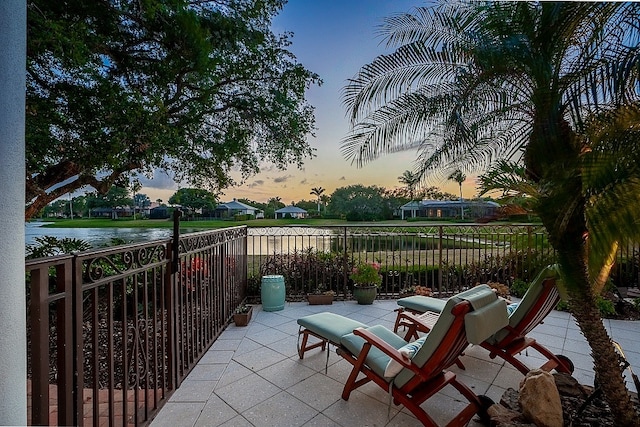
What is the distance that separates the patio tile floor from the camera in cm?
223

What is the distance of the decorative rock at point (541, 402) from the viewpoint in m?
1.90

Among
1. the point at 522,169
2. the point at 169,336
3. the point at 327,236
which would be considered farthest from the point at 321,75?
the point at 169,336

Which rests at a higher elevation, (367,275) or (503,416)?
(367,275)

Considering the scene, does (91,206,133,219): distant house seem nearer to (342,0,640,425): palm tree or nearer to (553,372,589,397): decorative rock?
(342,0,640,425): palm tree

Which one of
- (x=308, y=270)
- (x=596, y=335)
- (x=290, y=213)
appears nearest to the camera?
(x=596, y=335)

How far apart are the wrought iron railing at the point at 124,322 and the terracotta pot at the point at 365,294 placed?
2.04m

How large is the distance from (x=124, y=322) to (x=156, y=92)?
4.44 meters

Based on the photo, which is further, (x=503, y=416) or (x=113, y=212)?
(x=113, y=212)

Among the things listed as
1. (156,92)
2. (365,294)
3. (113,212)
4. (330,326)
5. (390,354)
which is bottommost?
(365,294)

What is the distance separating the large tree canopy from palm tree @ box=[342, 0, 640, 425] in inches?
137

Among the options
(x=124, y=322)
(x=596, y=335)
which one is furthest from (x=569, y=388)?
(x=124, y=322)

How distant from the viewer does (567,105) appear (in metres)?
1.90

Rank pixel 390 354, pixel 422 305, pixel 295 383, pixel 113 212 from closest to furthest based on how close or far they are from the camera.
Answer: pixel 390 354, pixel 295 383, pixel 422 305, pixel 113 212

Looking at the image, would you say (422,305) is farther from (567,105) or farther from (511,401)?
(567,105)
